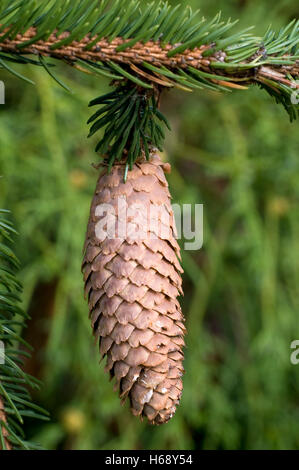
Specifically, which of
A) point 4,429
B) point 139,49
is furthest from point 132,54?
point 4,429

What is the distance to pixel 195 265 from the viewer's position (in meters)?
1.07

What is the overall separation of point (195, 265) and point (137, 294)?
75 centimetres

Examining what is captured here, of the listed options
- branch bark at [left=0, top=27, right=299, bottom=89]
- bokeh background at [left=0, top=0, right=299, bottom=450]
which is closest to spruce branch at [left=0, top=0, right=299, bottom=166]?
branch bark at [left=0, top=27, right=299, bottom=89]

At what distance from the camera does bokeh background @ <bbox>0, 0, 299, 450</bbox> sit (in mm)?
926

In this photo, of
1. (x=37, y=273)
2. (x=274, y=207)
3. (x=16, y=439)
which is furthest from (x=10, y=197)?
(x=16, y=439)

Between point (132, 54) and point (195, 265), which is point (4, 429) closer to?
point (132, 54)

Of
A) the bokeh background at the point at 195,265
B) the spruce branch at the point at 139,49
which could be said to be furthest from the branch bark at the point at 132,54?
the bokeh background at the point at 195,265

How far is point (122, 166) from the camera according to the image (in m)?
0.34

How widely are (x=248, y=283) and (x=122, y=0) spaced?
0.90 m

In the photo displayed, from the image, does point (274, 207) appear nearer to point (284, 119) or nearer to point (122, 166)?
point (284, 119)

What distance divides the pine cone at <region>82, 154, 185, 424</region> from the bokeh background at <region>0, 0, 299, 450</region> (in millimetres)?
510

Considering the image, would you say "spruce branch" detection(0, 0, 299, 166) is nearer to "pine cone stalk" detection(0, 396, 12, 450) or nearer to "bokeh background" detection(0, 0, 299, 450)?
"pine cone stalk" detection(0, 396, 12, 450)

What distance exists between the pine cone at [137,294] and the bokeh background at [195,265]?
20.1 inches

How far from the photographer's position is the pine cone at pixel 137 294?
12.7 inches
